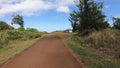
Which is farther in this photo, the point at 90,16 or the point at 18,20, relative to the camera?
the point at 18,20

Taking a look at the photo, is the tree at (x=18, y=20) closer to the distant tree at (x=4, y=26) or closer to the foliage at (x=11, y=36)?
the distant tree at (x=4, y=26)

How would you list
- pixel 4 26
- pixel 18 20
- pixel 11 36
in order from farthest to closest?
pixel 18 20 < pixel 4 26 < pixel 11 36

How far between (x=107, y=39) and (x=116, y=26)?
15603 millimetres

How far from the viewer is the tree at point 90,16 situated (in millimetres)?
43438

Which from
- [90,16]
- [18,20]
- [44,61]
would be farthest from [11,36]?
[18,20]

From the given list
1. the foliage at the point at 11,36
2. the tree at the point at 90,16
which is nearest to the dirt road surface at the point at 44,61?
the foliage at the point at 11,36

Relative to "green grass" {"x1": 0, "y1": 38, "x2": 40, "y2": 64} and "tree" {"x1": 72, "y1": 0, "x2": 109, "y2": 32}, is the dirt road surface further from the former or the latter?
"tree" {"x1": 72, "y1": 0, "x2": 109, "y2": 32}

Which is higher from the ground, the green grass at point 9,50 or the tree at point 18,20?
the tree at point 18,20

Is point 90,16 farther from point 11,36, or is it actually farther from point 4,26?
point 4,26

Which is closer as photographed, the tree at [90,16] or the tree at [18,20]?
the tree at [90,16]

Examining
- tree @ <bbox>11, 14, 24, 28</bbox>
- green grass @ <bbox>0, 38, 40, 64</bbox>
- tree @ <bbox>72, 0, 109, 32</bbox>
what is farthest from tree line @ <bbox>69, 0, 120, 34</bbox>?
tree @ <bbox>11, 14, 24, 28</bbox>

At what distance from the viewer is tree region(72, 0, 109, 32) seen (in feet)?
143

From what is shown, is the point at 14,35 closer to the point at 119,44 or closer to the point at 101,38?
the point at 101,38

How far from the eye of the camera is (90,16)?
4384cm
